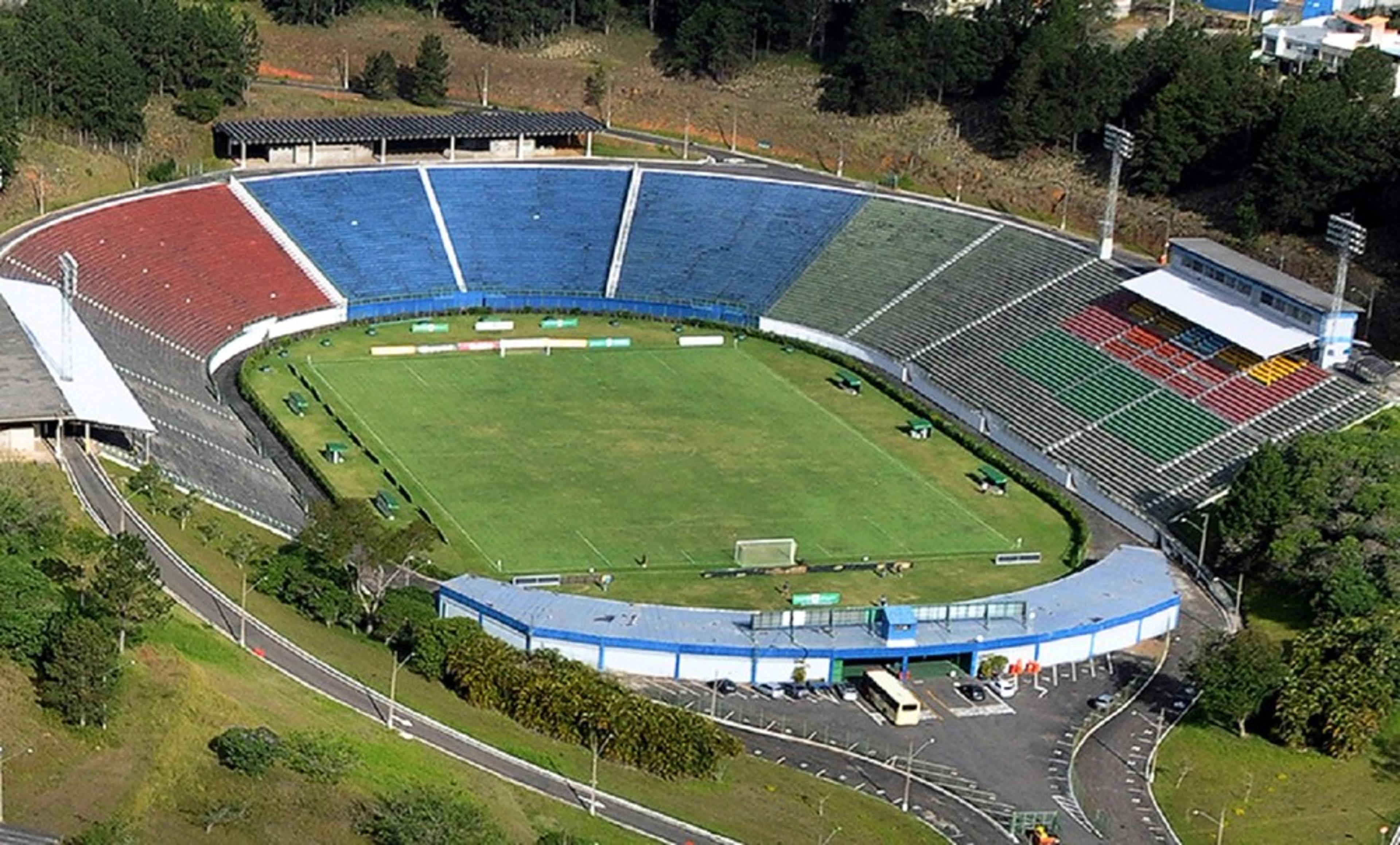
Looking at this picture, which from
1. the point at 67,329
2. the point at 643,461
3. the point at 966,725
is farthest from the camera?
the point at 643,461

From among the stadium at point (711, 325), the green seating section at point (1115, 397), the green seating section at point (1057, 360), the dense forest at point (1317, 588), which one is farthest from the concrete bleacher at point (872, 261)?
the dense forest at point (1317, 588)

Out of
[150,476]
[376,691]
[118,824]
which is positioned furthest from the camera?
[150,476]

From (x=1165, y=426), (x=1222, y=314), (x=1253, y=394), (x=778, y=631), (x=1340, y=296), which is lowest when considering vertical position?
(x=778, y=631)

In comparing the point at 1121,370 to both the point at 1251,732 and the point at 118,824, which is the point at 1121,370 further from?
the point at 118,824

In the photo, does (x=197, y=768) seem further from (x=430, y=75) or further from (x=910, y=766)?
(x=430, y=75)

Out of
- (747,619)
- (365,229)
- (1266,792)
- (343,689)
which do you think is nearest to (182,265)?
(365,229)

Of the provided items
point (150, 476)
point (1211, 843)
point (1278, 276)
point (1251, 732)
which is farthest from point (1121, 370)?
point (150, 476)
